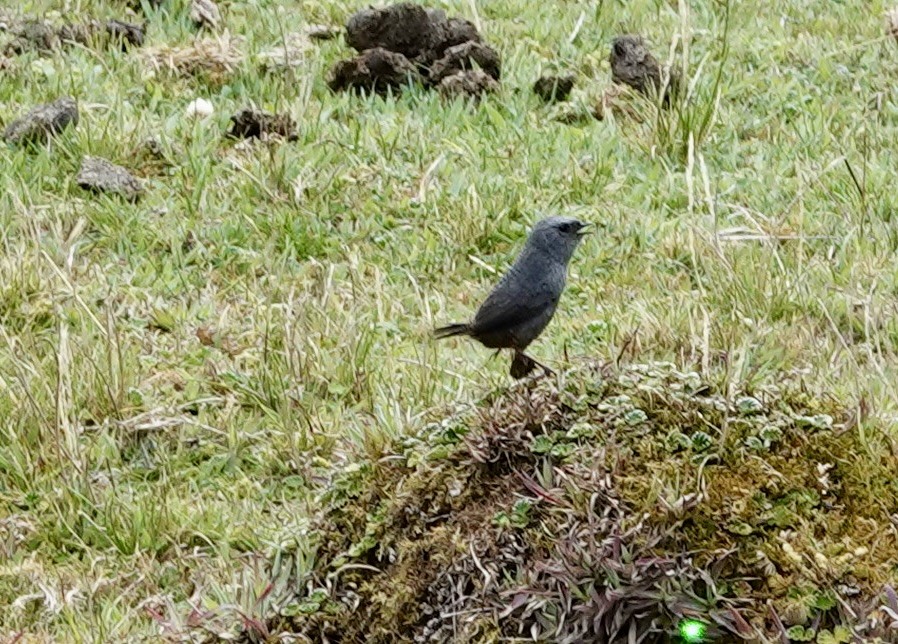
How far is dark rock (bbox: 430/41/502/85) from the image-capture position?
307 inches

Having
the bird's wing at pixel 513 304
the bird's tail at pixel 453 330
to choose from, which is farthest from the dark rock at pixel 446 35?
the bird's wing at pixel 513 304

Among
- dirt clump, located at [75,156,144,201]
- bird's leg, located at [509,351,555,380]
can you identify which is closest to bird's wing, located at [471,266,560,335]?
bird's leg, located at [509,351,555,380]

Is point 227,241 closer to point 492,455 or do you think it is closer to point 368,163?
point 368,163

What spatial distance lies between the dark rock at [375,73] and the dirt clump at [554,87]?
58 centimetres

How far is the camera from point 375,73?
25.4ft

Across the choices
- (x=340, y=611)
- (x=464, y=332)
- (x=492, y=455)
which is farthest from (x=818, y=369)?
(x=340, y=611)

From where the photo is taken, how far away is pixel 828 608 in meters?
2.95

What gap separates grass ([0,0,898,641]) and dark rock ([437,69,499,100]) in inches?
3.9

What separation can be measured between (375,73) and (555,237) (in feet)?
10.00

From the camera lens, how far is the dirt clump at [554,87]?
7.71 metres

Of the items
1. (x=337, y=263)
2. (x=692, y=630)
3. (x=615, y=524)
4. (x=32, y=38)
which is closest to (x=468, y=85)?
(x=337, y=263)

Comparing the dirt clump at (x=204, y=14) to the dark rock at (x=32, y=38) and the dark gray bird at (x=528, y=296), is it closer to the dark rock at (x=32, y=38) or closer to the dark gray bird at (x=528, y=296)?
the dark rock at (x=32, y=38)

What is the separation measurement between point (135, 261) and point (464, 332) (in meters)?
1.88

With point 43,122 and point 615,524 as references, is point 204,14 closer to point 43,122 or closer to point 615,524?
point 43,122
